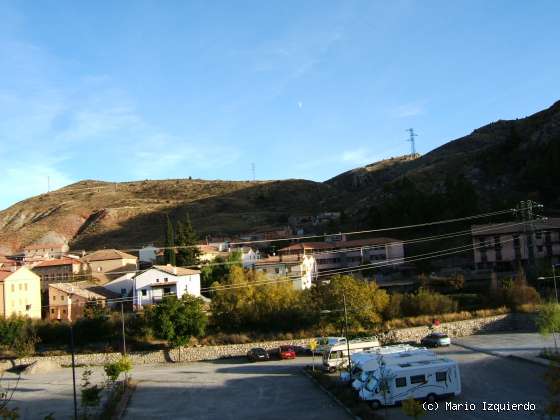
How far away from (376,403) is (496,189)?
3239 inches

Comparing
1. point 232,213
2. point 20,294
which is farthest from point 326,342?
point 232,213

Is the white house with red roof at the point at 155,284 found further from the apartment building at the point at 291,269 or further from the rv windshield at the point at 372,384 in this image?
the rv windshield at the point at 372,384

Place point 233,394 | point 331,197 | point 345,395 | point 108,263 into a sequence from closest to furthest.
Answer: point 345,395
point 233,394
point 108,263
point 331,197

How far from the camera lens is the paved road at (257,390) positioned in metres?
24.0

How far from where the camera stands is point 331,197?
162125mm

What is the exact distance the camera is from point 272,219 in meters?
135

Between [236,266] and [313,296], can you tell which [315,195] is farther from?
[313,296]

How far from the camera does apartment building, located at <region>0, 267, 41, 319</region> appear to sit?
2176 inches

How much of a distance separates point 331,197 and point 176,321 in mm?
121727

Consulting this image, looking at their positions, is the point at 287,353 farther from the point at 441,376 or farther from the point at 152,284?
the point at 152,284

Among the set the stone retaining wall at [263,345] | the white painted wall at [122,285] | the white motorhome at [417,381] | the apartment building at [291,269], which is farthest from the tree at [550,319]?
the white painted wall at [122,285]

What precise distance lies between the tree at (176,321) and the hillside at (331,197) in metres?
47.6

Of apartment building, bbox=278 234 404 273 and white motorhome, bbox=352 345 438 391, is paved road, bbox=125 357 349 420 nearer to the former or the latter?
white motorhome, bbox=352 345 438 391

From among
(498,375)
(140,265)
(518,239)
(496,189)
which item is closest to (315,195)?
(496,189)
